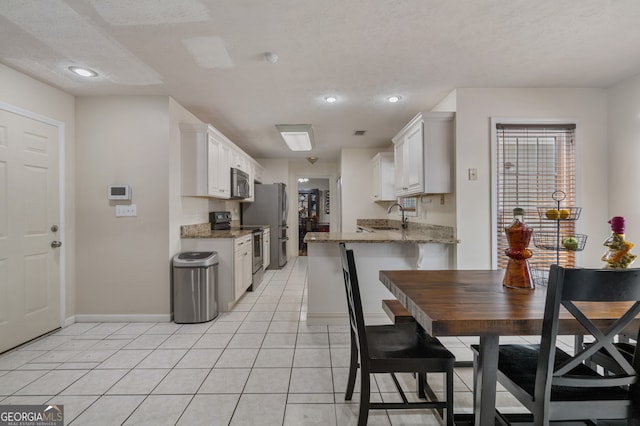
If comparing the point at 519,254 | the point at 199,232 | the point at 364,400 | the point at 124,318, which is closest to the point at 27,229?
the point at 124,318

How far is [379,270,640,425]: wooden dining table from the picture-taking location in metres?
1.07

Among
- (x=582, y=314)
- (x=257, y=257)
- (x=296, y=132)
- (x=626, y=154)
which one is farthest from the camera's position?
(x=257, y=257)

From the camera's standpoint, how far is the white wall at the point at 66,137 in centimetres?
276

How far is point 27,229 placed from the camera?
2713 millimetres

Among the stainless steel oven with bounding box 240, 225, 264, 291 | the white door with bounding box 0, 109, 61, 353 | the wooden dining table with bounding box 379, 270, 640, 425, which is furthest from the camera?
the stainless steel oven with bounding box 240, 225, 264, 291

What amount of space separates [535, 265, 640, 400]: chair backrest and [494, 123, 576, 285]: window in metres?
2.16

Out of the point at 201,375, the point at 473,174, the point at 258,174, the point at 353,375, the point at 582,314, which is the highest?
the point at 258,174

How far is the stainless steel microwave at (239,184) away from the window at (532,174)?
3311 millimetres

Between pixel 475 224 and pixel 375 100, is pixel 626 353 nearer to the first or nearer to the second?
pixel 475 224

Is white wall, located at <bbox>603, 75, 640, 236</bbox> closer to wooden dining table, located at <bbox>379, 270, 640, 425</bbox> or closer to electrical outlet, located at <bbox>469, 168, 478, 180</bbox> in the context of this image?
electrical outlet, located at <bbox>469, 168, 478, 180</bbox>

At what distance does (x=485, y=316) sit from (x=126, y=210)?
11.2ft

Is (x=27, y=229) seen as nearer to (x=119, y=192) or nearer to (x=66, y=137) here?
(x=119, y=192)

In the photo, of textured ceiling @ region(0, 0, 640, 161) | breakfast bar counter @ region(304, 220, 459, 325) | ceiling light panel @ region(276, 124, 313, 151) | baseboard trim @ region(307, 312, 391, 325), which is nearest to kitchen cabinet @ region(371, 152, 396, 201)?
ceiling light panel @ region(276, 124, 313, 151)

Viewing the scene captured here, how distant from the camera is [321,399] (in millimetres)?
1868
